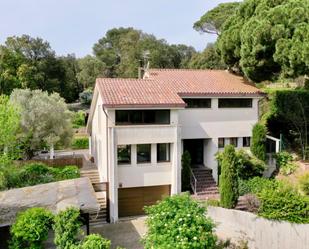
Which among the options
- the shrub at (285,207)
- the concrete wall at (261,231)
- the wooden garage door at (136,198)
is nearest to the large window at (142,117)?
the wooden garage door at (136,198)

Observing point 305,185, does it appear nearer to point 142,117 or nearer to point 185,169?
point 185,169

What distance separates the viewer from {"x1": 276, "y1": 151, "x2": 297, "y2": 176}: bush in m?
25.3

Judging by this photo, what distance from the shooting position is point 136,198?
23844 mm

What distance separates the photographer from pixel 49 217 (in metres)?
14.2

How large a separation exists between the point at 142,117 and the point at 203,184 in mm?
7245

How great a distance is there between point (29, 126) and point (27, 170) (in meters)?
4.94

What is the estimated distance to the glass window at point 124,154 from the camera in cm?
2317

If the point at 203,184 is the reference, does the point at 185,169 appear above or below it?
above

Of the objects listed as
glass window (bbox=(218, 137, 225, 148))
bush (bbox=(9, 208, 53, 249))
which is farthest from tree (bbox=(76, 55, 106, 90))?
bush (bbox=(9, 208, 53, 249))

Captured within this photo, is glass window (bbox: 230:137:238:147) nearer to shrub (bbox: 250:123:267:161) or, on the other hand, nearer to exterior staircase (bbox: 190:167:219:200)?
shrub (bbox: 250:123:267:161)

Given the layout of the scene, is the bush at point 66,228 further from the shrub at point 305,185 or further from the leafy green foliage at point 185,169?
the shrub at point 305,185

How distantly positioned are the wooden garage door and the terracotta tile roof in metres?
6.17

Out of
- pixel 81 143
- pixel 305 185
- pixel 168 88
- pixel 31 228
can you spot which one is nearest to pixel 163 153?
pixel 168 88

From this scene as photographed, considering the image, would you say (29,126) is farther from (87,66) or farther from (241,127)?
(87,66)
